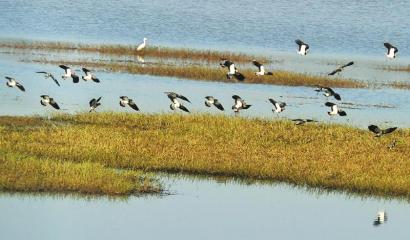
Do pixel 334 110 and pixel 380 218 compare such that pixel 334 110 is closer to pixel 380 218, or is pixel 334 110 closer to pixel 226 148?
pixel 226 148

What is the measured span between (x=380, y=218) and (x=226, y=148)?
5.94 m

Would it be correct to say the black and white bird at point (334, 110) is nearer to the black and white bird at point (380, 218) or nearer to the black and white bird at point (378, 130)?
the black and white bird at point (378, 130)

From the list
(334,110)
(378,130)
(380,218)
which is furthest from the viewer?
(334,110)

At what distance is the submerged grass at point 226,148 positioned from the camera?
26.1 m

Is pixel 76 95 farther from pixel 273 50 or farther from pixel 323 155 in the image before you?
pixel 273 50

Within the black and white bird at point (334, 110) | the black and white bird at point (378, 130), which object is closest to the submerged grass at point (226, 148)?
the black and white bird at point (378, 130)

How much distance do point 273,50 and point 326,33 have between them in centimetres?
1558

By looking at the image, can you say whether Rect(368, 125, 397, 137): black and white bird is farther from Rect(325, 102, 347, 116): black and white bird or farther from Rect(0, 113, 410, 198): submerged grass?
Rect(325, 102, 347, 116): black and white bird

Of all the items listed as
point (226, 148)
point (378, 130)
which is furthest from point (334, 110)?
point (226, 148)

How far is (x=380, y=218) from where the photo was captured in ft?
77.1

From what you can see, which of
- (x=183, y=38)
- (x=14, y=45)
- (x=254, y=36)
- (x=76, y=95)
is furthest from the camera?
(x=254, y=36)

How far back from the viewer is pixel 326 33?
82.9 m

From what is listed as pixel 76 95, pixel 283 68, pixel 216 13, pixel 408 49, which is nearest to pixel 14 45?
pixel 283 68

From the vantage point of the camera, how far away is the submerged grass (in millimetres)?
26062
